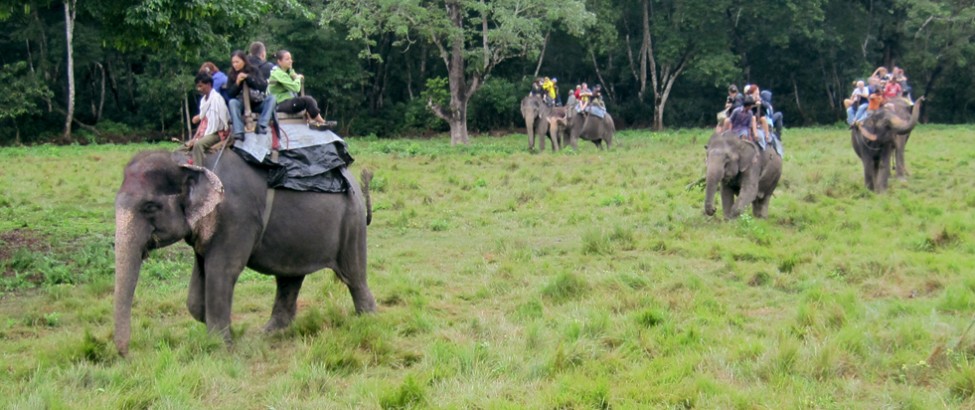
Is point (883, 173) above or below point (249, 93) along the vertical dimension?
below

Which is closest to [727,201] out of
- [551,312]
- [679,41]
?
[551,312]

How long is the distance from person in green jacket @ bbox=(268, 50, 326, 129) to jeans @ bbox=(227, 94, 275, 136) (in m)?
0.37

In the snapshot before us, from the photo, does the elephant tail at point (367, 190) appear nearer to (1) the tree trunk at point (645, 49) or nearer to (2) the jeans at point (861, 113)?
(2) the jeans at point (861, 113)

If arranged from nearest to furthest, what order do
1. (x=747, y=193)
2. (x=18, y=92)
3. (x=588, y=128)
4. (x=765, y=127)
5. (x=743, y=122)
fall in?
(x=747, y=193) < (x=743, y=122) < (x=765, y=127) < (x=588, y=128) < (x=18, y=92)

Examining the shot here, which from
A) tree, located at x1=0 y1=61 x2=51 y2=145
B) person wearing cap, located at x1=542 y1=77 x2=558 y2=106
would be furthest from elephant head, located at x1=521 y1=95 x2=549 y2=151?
tree, located at x1=0 y1=61 x2=51 y2=145

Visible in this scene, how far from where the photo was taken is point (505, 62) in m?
46.1

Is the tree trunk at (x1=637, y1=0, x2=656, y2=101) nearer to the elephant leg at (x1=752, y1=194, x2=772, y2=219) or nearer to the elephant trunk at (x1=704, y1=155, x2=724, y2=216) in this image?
the elephant leg at (x1=752, y1=194, x2=772, y2=219)

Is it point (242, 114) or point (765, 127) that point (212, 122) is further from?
point (765, 127)

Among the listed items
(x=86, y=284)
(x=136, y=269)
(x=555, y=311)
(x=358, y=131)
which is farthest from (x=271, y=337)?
(x=358, y=131)

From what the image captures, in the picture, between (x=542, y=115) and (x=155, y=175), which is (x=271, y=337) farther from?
(x=542, y=115)

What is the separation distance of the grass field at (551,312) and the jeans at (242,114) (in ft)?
5.44

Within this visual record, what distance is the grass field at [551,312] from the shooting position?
A: 253 inches

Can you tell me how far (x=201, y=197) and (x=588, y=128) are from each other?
23.0 metres

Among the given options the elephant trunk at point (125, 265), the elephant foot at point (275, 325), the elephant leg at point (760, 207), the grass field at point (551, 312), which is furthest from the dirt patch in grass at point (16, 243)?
the elephant leg at point (760, 207)
